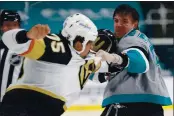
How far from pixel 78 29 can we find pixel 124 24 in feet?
1.47

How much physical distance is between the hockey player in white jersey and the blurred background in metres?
2.12

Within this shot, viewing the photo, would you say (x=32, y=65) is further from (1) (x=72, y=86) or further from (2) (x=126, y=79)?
(2) (x=126, y=79)

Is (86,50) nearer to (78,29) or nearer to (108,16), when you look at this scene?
(78,29)

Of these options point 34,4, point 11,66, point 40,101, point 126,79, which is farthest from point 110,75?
point 34,4

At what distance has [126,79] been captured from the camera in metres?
2.02

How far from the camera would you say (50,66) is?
1712 mm

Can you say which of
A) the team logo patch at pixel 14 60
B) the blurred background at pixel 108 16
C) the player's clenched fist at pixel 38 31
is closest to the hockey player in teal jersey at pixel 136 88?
the player's clenched fist at pixel 38 31

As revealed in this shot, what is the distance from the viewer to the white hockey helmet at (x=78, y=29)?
1.76 m

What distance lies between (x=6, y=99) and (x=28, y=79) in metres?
0.11

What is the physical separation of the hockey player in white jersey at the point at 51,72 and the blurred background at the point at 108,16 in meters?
2.12

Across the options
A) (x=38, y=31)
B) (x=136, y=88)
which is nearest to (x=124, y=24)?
(x=136, y=88)

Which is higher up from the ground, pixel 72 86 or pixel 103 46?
pixel 103 46

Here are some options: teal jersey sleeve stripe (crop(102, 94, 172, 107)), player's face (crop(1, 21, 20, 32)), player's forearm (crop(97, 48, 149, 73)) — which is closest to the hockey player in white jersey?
player's forearm (crop(97, 48, 149, 73))

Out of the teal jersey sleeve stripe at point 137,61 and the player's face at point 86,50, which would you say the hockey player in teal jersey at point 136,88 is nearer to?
the teal jersey sleeve stripe at point 137,61
